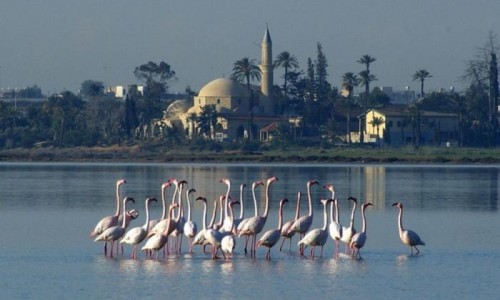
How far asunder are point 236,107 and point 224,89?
225cm

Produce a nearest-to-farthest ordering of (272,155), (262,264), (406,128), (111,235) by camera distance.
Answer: (262,264) → (111,235) → (272,155) → (406,128)

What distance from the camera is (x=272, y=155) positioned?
4040 inches

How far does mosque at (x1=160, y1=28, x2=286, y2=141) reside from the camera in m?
123

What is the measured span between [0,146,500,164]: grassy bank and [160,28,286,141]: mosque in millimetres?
11657

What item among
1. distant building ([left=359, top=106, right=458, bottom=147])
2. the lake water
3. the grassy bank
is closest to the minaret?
distant building ([left=359, top=106, right=458, bottom=147])

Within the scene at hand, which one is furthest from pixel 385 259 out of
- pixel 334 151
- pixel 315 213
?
pixel 334 151

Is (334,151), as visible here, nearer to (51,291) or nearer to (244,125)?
(244,125)

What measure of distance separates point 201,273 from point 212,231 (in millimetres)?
2334

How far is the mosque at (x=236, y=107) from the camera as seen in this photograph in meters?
123

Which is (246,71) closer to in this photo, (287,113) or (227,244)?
(287,113)

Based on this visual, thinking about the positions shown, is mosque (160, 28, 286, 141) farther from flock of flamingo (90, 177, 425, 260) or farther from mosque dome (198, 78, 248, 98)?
flock of flamingo (90, 177, 425, 260)

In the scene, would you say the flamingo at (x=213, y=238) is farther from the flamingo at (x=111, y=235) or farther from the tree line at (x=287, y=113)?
the tree line at (x=287, y=113)

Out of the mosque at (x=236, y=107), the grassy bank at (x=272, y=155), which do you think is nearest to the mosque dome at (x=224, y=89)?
the mosque at (x=236, y=107)

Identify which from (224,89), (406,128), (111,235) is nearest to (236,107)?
(224,89)
